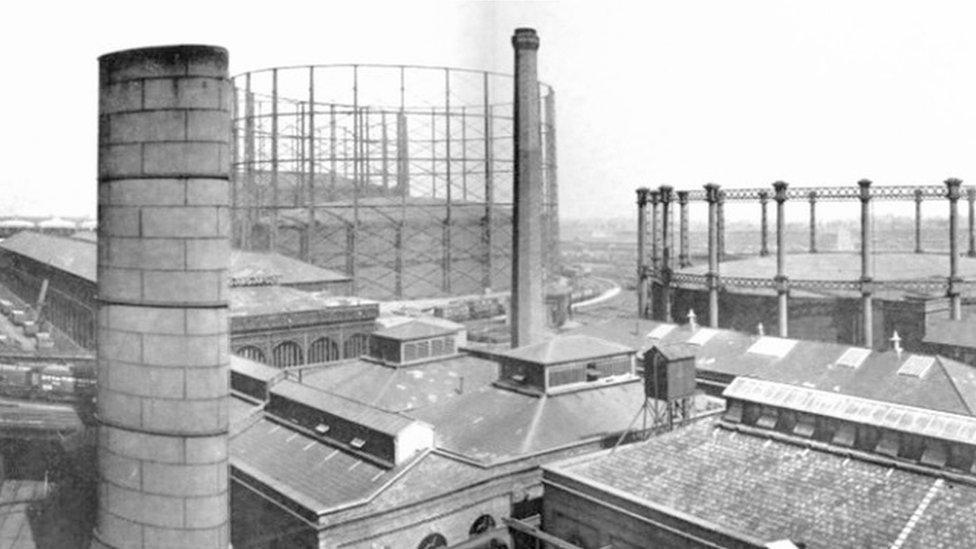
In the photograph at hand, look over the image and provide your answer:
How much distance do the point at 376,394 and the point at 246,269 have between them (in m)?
16.3

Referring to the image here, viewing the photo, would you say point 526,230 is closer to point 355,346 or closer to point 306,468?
point 355,346

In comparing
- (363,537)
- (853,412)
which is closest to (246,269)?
(363,537)

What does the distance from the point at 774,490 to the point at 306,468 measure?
30.8 ft

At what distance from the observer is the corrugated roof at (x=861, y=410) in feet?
42.0

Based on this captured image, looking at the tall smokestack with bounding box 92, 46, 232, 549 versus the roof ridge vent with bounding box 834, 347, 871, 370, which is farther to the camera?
the roof ridge vent with bounding box 834, 347, 871, 370

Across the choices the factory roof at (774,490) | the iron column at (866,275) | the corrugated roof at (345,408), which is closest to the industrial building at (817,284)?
the iron column at (866,275)

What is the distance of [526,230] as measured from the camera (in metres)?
28.3

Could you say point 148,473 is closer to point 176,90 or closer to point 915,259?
point 176,90

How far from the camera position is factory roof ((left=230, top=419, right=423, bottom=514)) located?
50.6ft

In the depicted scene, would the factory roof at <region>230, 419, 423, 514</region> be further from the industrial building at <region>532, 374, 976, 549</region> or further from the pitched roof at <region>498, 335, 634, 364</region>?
the pitched roof at <region>498, 335, 634, 364</region>

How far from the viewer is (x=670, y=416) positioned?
17062 mm

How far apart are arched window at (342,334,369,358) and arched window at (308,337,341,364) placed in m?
0.36

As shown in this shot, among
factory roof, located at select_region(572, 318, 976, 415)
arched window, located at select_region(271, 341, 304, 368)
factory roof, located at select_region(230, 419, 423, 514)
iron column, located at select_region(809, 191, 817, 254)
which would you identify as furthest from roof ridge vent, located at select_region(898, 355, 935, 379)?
arched window, located at select_region(271, 341, 304, 368)

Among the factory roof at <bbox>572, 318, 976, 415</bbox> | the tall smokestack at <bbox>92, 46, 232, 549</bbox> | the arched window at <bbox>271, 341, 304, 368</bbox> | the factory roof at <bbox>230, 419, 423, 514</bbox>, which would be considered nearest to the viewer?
the tall smokestack at <bbox>92, 46, 232, 549</bbox>
